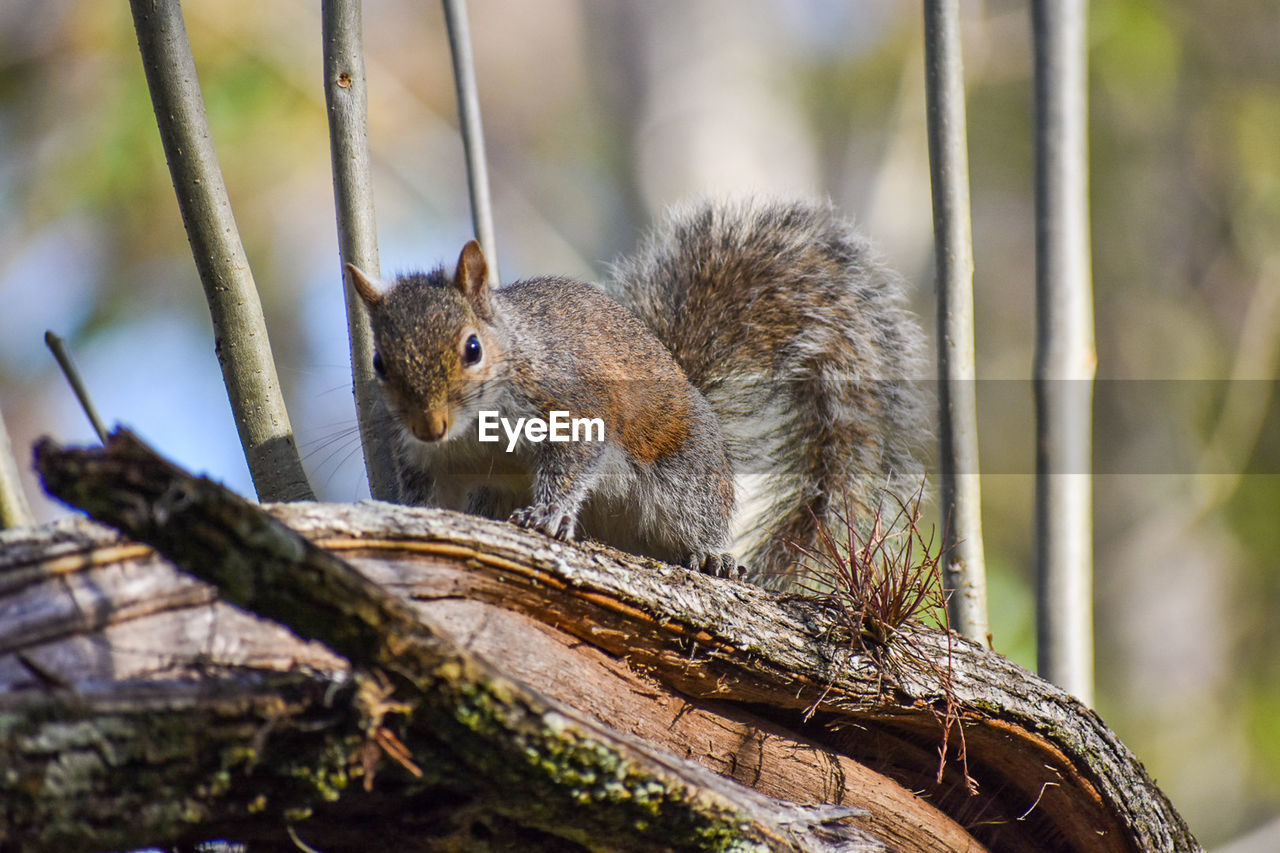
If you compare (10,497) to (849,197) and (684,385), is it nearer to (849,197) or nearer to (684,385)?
(684,385)

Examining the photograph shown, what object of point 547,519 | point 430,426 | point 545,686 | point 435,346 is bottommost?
point 545,686

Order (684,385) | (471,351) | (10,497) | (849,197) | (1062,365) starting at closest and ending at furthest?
(10,497), (471,351), (1062,365), (684,385), (849,197)

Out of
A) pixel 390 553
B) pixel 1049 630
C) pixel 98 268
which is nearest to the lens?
pixel 390 553

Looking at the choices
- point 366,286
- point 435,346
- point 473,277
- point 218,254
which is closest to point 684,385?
point 473,277

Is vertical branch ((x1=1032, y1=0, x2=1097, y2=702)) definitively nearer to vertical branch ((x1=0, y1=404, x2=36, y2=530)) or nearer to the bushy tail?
the bushy tail

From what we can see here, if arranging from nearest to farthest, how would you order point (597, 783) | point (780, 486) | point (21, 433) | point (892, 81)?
point (597, 783) → point (780, 486) → point (21, 433) → point (892, 81)

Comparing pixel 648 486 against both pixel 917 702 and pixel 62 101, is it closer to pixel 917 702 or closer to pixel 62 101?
pixel 917 702

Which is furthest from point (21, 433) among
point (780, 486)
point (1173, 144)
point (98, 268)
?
point (1173, 144)
